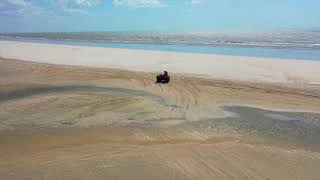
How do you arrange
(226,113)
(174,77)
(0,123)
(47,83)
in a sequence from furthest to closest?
(174,77) → (47,83) → (226,113) → (0,123)

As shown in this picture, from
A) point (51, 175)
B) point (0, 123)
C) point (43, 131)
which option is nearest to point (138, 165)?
point (51, 175)

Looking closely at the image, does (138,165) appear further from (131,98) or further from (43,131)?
(131,98)

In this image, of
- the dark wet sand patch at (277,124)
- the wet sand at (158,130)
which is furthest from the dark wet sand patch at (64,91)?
the dark wet sand patch at (277,124)

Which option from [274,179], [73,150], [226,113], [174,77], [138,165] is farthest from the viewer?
[174,77]

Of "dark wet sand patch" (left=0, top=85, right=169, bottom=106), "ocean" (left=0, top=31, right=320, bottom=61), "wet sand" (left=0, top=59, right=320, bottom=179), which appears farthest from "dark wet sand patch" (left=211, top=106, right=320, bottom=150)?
"ocean" (left=0, top=31, right=320, bottom=61)

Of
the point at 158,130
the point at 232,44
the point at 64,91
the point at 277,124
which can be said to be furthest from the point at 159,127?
the point at 232,44

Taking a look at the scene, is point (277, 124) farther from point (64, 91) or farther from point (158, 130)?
point (64, 91)
